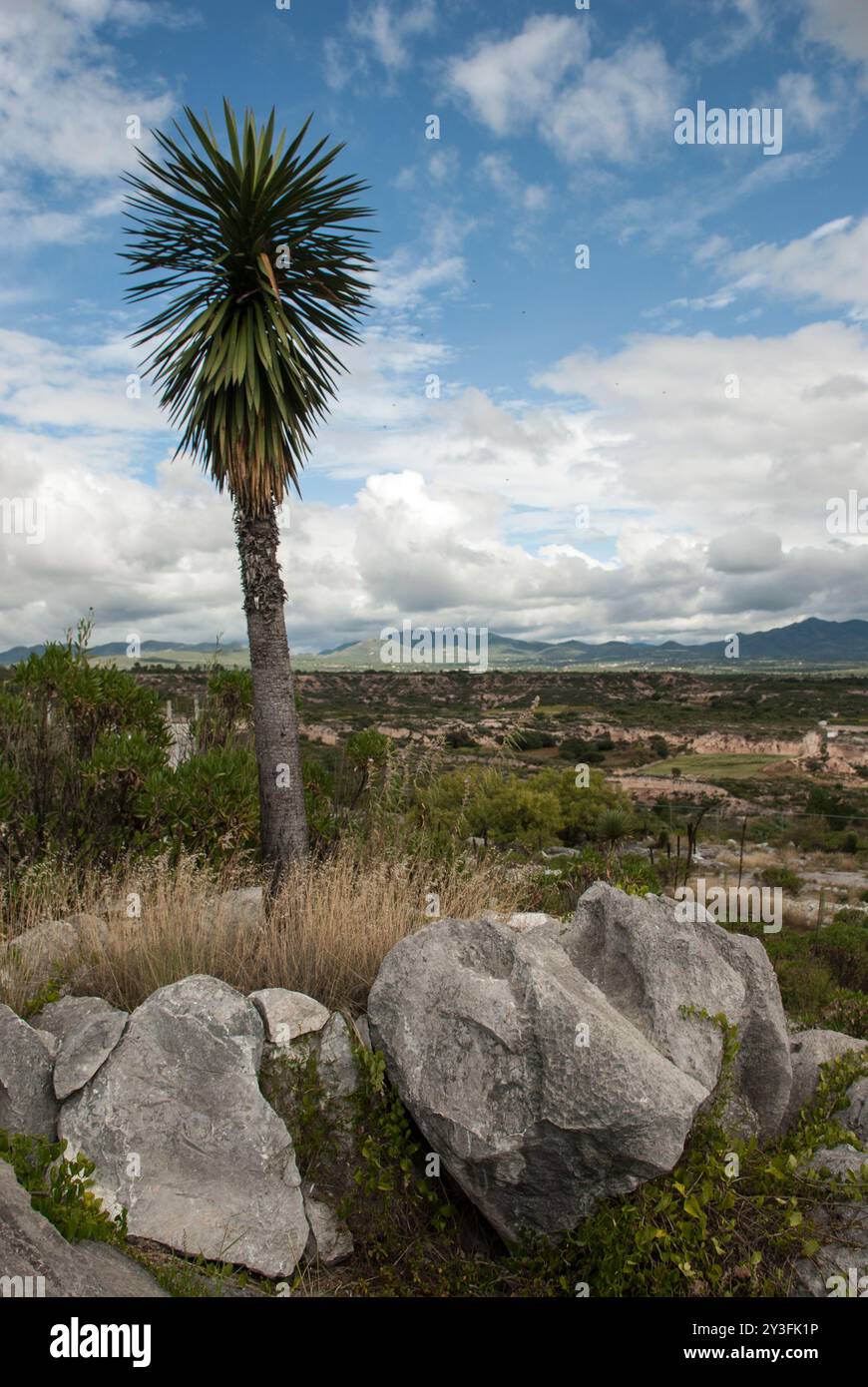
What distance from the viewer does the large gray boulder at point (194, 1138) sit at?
4.11m

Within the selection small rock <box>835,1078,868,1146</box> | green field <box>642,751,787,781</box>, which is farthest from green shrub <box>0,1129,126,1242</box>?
green field <box>642,751,787,781</box>

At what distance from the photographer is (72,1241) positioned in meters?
3.62

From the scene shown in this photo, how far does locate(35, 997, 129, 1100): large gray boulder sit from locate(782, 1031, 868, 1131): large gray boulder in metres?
3.96

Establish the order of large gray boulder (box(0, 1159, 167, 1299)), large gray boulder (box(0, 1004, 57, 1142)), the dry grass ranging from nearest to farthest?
large gray boulder (box(0, 1159, 167, 1299)) → large gray boulder (box(0, 1004, 57, 1142)) → the dry grass

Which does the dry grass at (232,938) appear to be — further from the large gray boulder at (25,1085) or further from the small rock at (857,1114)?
the small rock at (857,1114)

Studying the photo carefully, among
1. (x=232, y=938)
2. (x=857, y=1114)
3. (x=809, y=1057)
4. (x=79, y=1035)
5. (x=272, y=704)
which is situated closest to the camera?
(x=79, y=1035)

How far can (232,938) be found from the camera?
5891 millimetres

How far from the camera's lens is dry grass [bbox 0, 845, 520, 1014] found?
212 inches

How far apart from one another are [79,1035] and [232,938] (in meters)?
1.39

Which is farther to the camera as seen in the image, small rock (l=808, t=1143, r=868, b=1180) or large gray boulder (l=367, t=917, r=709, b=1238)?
small rock (l=808, t=1143, r=868, b=1180)

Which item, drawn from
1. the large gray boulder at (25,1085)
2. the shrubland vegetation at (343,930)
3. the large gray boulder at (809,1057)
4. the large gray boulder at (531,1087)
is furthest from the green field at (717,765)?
the large gray boulder at (25,1085)

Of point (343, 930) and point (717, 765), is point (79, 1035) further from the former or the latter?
point (717, 765)

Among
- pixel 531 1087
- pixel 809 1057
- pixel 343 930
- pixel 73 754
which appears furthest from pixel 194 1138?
pixel 73 754

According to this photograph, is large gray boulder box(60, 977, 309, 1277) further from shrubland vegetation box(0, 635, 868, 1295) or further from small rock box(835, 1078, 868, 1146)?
small rock box(835, 1078, 868, 1146)
